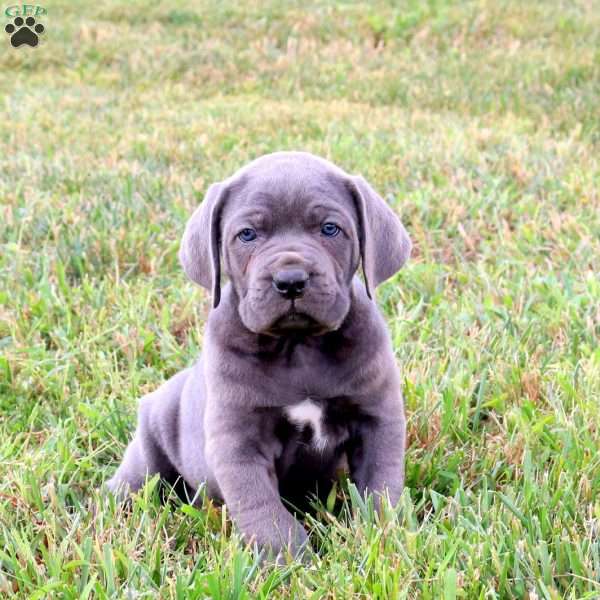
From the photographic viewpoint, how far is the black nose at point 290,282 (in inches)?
113

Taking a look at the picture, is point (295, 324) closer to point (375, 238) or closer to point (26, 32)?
point (375, 238)

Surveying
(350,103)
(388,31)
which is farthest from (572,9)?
(350,103)

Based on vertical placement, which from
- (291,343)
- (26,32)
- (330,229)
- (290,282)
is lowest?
(291,343)

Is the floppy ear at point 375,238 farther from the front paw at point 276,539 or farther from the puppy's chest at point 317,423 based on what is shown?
the front paw at point 276,539

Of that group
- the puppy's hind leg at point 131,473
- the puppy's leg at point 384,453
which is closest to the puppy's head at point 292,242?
the puppy's leg at point 384,453

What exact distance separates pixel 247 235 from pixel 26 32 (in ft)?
42.8

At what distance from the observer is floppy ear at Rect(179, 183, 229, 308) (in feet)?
10.6

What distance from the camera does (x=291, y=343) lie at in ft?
10.4

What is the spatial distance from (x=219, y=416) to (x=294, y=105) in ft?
26.6

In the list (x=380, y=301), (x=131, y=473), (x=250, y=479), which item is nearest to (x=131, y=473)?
(x=131, y=473)

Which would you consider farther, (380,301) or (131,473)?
(380,301)

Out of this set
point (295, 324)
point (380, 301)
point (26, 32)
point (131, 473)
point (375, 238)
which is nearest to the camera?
point (295, 324)

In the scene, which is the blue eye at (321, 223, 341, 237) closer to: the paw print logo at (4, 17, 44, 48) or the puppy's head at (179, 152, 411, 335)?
the puppy's head at (179, 152, 411, 335)

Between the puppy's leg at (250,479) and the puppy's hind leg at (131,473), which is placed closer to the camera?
the puppy's leg at (250,479)
